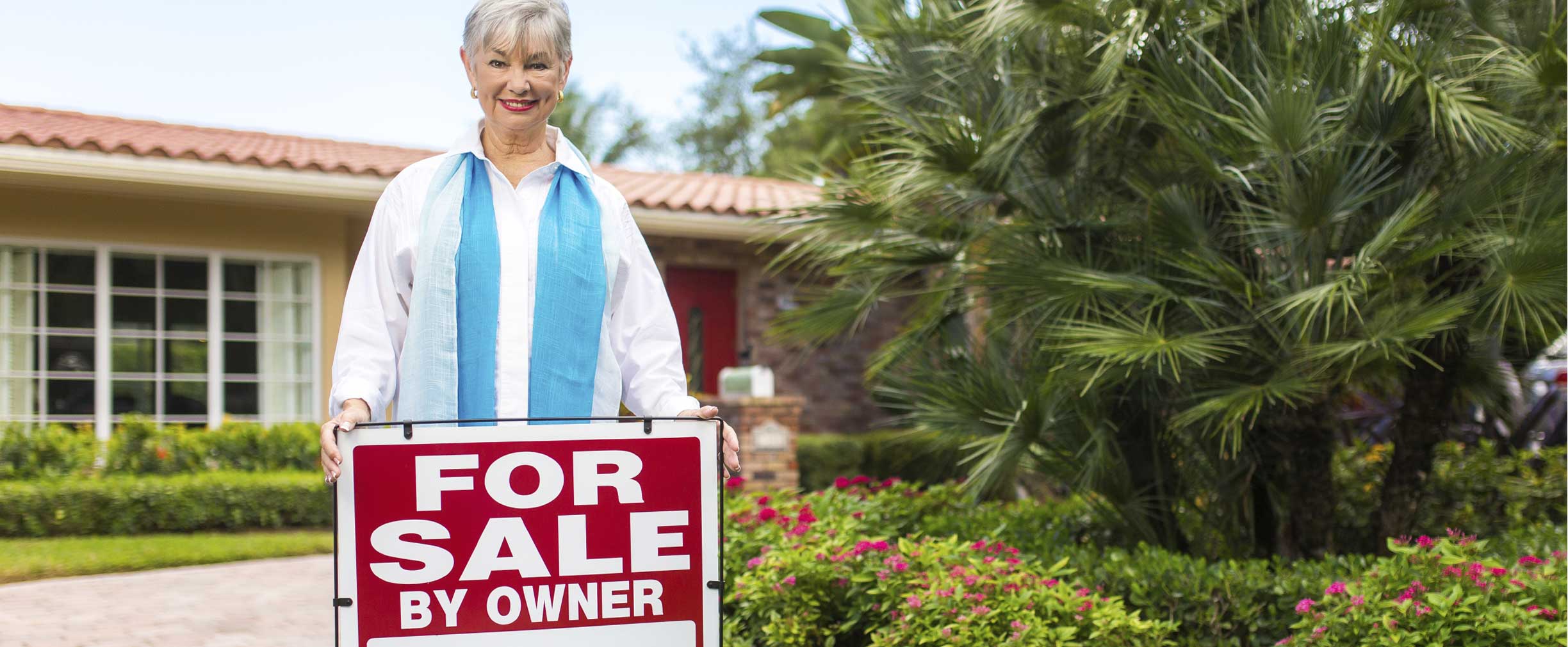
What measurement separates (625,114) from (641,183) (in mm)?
23346

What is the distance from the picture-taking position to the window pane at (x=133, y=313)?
916cm

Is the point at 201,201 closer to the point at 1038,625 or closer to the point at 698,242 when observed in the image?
the point at 698,242

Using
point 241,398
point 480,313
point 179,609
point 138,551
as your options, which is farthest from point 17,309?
point 480,313

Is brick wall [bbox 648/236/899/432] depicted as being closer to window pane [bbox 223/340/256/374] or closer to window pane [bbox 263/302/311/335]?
window pane [bbox 263/302/311/335]

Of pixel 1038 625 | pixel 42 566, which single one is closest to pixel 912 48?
pixel 1038 625

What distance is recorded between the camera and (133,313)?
923 centimetres

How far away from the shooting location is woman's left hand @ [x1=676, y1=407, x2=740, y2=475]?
6.95ft

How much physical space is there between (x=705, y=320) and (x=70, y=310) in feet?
17.0

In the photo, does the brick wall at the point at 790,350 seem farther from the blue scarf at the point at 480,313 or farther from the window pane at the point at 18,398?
the blue scarf at the point at 480,313

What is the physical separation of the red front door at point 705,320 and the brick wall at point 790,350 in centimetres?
10

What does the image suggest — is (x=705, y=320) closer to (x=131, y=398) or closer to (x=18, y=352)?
(x=131, y=398)

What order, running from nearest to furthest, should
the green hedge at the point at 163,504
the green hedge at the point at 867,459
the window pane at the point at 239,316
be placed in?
the green hedge at the point at 163,504 < the window pane at the point at 239,316 < the green hedge at the point at 867,459

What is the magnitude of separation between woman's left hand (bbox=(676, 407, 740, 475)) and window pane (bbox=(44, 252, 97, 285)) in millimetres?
8446

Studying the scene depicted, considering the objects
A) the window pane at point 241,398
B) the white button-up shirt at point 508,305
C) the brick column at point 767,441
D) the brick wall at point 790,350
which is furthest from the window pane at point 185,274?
the white button-up shirt at point 508,305
